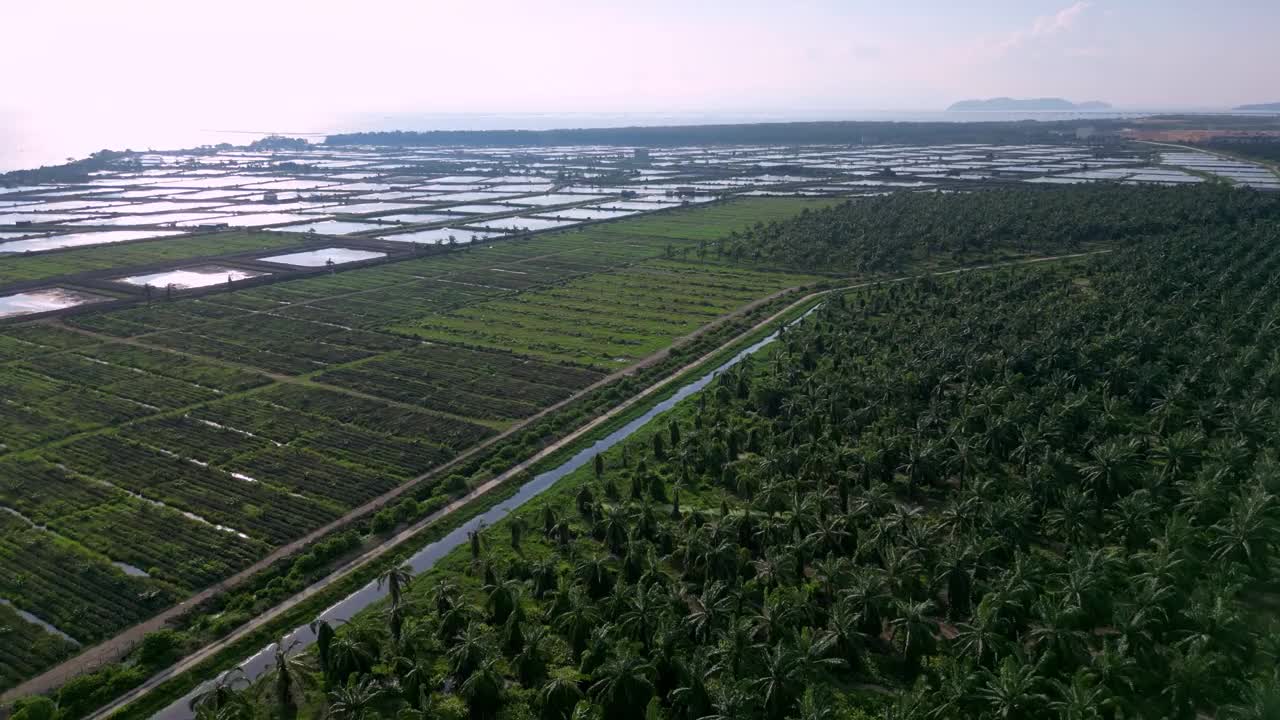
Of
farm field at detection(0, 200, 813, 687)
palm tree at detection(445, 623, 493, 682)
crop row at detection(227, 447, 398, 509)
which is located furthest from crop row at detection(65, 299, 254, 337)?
palm tree at detection(445, 623, 493, 682)

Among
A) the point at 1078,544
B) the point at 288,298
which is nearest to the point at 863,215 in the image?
the point at 288,298

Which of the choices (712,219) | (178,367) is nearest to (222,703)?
(178,367)

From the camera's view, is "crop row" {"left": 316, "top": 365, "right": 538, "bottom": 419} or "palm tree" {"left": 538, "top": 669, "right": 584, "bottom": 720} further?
"crop row" {"left": 316, "top": 365, "right": 538, "bottom": 419}

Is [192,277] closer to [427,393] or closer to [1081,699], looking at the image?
[427,393]

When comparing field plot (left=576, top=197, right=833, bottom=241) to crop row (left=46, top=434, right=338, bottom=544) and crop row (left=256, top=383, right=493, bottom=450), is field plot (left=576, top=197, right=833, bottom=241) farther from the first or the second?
crop row (left=46, top=434, right=338, bottom=544)

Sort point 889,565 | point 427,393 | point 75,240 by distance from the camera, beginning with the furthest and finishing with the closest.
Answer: point 75,240 < point 427,393 < point 889,565

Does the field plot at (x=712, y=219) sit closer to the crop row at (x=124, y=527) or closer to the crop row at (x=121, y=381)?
the crop row at (x=121, y=381)
